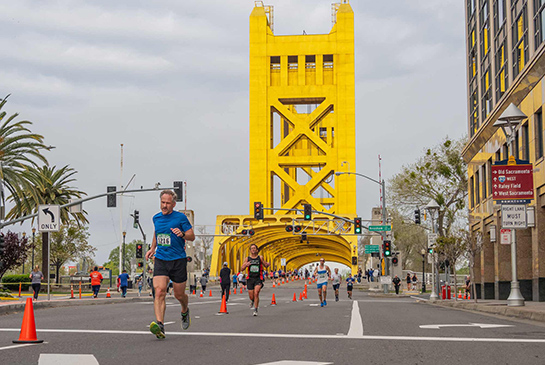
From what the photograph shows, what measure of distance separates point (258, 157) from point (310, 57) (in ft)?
45.7

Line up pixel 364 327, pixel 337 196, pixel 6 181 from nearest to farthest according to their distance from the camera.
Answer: pixel 364 327
pixel 6 181
pixel 337 196

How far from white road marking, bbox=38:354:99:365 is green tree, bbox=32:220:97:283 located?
63.7m

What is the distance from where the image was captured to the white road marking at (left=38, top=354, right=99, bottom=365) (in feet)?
22.7

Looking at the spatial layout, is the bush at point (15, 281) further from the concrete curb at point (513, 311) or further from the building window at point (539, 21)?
the building window at point (539, 21)

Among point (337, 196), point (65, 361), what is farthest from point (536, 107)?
point (337, 196)

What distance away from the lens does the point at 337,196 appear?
7962 cm

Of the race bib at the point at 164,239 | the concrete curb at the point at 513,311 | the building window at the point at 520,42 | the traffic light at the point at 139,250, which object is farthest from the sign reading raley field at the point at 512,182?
the traffic light at the point at 139,250

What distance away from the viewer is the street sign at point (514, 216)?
2019cm

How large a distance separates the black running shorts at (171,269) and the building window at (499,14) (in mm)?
29742

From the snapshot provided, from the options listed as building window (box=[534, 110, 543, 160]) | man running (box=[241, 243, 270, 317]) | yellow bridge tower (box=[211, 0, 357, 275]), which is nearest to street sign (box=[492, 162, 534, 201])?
man running (box=[241, 243, 270, 317])

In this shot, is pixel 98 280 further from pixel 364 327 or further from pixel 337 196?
pixel 337 196

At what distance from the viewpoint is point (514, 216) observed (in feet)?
66.4

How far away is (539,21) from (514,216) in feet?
37.8

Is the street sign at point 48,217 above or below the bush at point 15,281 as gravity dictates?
above
